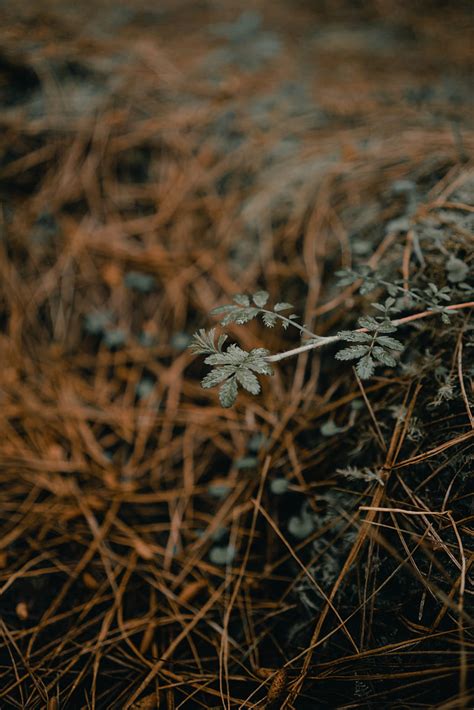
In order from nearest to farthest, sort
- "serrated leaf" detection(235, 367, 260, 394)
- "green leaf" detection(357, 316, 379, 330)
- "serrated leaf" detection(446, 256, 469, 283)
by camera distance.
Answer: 1. "serrated leaf" detection(235, 367, 260, 394)
2. "green leaf" detection(357, 316, 379, 330)
3. "serrated leaf" detection(446, 256, 469, 283)

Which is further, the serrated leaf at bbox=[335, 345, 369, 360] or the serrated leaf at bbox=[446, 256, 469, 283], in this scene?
the serrated leaf at bbox=[446, 256, 469, 283]

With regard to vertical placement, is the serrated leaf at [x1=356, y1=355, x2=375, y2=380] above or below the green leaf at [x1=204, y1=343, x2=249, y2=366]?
below

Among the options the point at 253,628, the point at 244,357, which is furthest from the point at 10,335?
the point at 253,628

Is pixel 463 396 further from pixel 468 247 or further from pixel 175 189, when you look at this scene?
pixel 175 189

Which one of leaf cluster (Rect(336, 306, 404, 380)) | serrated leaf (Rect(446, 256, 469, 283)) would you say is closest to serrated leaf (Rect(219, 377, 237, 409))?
leaf cluster (Rect(336, 306, 404, 380))

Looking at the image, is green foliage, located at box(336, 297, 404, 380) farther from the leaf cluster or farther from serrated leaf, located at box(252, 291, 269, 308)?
serrated leaf, located at box(252, 291, 269, 308)

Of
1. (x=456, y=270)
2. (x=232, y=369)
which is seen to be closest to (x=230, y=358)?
(x=232, y=369)

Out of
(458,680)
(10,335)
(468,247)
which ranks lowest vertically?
(458,680)
